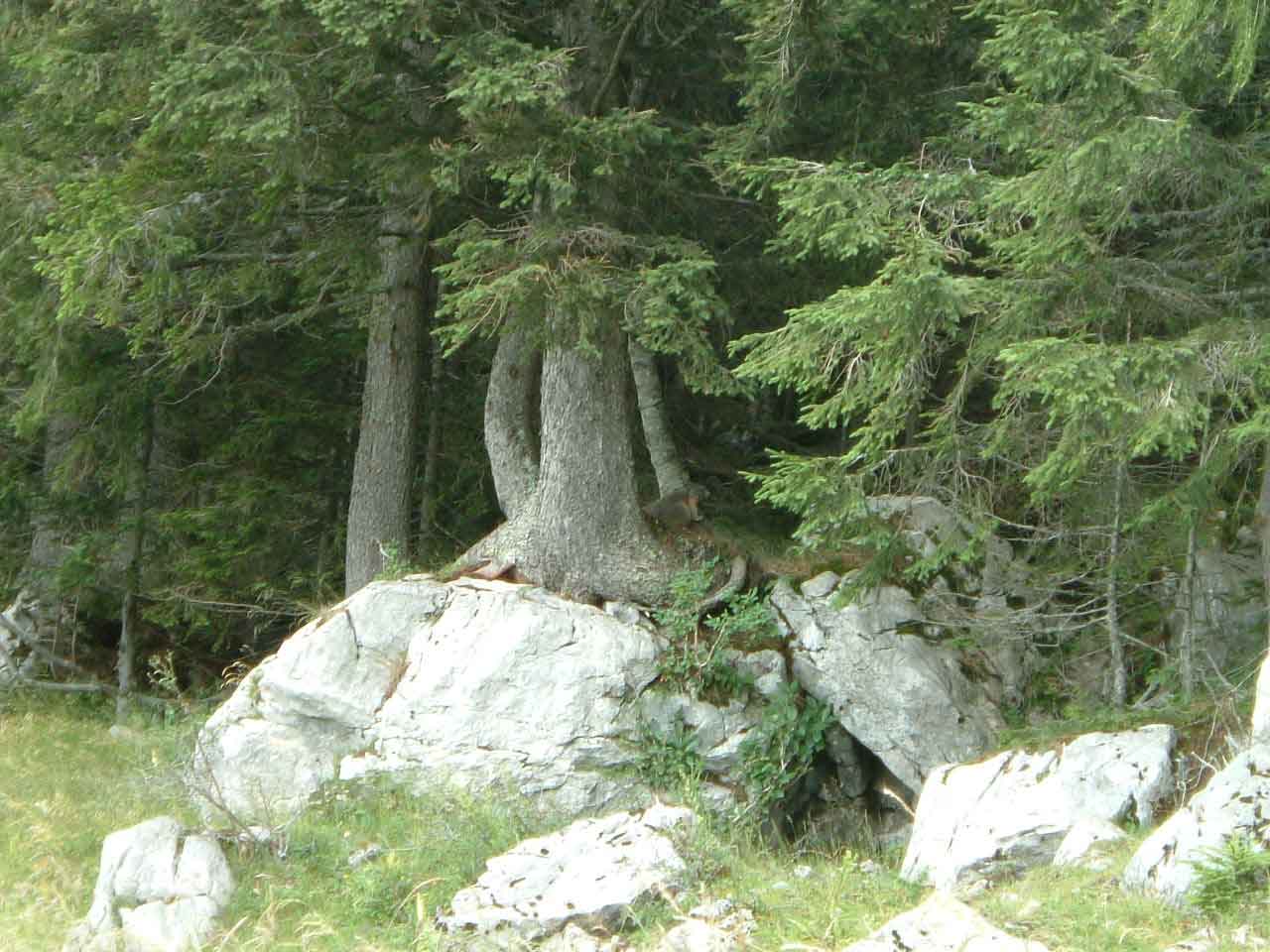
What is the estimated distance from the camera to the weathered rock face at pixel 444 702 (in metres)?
9.77

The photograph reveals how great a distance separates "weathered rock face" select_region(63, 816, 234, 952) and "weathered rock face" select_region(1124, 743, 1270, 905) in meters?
4.88

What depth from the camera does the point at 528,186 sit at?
32.7ft

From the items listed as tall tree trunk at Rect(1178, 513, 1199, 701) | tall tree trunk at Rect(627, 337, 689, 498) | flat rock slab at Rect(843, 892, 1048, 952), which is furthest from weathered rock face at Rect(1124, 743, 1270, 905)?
tall tree trunk at Rect(627, 337, 689, 498)

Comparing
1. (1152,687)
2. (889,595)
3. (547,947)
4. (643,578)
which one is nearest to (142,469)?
(643,578)

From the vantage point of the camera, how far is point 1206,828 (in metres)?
6.16

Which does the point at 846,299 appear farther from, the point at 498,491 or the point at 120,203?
the point at 120,203

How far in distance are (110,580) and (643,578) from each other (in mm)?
7080

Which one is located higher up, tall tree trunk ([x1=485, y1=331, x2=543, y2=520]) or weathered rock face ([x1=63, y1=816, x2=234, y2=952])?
tall tree trunk ([x1=485, y1=331, x2=543, y2=520])

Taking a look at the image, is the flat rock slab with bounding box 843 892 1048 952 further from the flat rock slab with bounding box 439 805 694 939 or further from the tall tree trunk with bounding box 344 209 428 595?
the tall tree trunk with bounding box 344 209 428 595

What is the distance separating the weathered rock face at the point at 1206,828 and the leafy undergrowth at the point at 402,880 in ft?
0.51

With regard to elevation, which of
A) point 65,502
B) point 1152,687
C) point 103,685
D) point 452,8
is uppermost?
point 452,8

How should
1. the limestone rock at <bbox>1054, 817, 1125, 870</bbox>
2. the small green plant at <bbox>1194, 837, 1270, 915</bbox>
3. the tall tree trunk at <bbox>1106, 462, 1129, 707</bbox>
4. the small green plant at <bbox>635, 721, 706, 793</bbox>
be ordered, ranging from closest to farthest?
the small green plant at <bbox>1194, 837, 1270, 915</bbox>, the limestone rock at <bbox>1054, 817, 1125, 870</bbox>, the tall tree trunk at <bbox>1106, 462, 1129, 707</bbox>, the small green plant at <bbox>635, 721, 706, 793</bbox>

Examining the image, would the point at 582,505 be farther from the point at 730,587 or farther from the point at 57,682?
the point at 57,682

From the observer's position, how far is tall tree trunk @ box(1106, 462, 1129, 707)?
8523 mm
